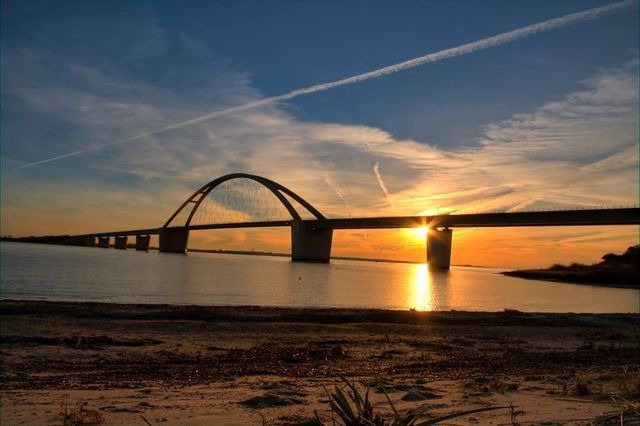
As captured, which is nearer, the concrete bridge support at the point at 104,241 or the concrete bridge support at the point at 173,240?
the concrete bridge support at the point at 173,240

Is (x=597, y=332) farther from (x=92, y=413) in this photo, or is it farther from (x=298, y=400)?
(x=92, y=413)

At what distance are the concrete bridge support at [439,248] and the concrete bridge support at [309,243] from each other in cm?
2304

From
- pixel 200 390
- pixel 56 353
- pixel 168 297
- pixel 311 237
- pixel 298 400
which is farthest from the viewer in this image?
pixel 311 237

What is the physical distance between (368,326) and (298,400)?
11.4 metres

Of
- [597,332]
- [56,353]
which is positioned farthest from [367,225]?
[56,353]

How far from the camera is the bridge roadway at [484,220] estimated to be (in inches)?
2628

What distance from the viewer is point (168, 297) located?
96.9 ft

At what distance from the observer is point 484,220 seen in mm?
78875

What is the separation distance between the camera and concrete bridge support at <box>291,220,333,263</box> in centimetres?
10738

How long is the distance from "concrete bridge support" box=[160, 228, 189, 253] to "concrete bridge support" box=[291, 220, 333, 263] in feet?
129

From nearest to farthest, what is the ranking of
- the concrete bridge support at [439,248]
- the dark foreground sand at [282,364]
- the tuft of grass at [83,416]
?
the tuft of grass at [83,416]
the dark foreground sand at [282,364]
the concrete bridge support at [439,248]

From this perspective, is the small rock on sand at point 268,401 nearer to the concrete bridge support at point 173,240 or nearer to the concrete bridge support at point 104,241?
the concrete bridge support at point 173,240

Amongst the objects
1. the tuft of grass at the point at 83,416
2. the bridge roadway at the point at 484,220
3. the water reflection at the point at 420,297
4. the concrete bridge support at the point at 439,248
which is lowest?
the water reflection at the point at 420,297

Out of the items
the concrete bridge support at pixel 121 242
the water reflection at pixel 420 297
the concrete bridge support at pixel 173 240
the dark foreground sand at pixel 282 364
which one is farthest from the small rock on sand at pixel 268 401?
the concrete bridge support at pixel 121 242
